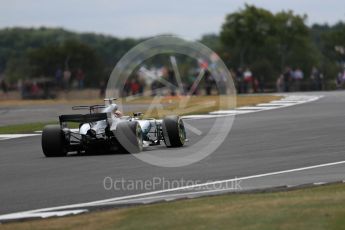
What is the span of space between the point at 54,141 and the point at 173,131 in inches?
88.7

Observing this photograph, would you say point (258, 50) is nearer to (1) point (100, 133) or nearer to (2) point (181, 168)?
(1) point (100, 133)

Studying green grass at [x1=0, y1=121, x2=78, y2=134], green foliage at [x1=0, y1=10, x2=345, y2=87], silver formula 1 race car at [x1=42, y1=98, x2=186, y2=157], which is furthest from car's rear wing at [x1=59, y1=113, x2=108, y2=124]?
green foliage at [x1=0, y1=10, x2=345, y2=87]

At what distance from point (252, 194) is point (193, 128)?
12640 mm

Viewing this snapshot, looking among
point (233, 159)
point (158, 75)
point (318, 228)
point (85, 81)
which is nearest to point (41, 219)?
point (318, 228)

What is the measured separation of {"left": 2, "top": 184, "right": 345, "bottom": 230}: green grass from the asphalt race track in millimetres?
1294

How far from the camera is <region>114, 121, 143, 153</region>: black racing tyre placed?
17469mm

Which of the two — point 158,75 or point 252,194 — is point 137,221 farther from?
point 158,75

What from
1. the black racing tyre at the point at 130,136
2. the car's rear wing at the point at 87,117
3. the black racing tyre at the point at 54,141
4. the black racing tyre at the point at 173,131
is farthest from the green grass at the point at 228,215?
the black racing tyre at the point at 173,131

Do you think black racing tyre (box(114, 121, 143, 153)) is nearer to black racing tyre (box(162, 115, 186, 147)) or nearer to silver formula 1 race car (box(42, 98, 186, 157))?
silver formula 1 race car (box(42, 98, 186, 157))

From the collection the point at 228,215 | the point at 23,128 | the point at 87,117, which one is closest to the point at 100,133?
the point at 87,117

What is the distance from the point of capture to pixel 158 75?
1891cm

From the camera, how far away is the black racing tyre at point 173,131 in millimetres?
18625

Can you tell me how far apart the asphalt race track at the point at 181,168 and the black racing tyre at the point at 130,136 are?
288 millimetres

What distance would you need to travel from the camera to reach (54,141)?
18.0m
